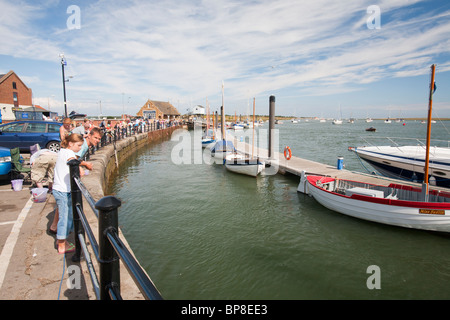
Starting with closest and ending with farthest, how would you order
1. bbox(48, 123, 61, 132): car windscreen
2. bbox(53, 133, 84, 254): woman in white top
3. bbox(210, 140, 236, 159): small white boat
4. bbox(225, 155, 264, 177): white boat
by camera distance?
bbox(53, 133, 84, 254): woman in white top
bbox(48, 123, 61, 132): car windscreen
bbox(225, 155, 264, 177): white boat
bbox(210, 140, 236, 159): small white boat

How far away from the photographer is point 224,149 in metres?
21.8

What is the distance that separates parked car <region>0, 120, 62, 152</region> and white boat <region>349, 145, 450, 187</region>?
1708 cm

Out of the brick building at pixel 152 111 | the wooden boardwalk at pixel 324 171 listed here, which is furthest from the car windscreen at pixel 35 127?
the brick building at pixel 152 111

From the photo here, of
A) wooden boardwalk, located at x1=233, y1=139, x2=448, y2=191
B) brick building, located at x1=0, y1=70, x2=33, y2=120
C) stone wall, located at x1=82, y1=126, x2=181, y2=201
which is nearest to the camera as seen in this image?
stone wall, located at x1=82, y1=126, x2=181, y2=201

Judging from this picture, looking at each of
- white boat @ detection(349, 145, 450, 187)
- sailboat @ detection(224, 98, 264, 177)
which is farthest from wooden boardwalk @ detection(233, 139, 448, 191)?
Answer: sailboat @ detection(224, 98, 264, 177)

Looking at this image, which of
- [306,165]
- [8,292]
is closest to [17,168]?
[8,292]

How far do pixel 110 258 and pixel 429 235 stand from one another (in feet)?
34.0

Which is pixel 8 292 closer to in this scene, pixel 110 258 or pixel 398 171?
pixel 110 258

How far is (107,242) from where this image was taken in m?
1.81

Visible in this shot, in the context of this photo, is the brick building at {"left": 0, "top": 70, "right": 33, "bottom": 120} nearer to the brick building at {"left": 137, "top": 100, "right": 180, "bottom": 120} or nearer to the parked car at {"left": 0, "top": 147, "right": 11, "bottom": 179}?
the brick building at {"left": 137, "top": 100, "right": 180, "bottom": 120}

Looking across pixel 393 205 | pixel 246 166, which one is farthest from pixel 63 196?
pixel 246 166

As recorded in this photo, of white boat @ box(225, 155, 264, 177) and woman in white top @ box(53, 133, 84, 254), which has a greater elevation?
woman in white top @ box(53, 133, 84, 254)

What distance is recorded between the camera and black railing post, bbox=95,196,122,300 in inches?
69.5

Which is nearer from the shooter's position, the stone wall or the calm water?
the calm water
